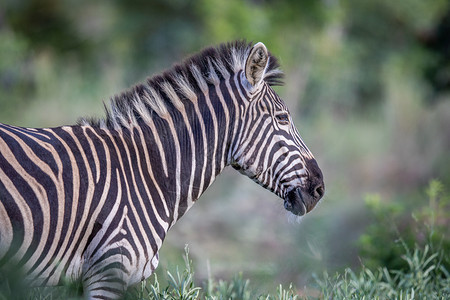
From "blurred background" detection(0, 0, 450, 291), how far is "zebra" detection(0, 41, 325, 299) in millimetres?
670

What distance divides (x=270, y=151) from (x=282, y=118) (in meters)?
0.27

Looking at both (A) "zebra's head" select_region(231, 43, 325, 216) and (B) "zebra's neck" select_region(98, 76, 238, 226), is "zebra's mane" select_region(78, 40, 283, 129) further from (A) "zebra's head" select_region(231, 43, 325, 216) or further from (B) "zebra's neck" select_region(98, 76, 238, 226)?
(A) "zebra's head" select_region(231, 43, 325, 216)

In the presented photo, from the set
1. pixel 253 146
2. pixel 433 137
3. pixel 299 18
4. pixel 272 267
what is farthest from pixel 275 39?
pixel 253 146

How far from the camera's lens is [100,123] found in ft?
13.1

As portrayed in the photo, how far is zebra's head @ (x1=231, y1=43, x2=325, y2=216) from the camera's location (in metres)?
4.11

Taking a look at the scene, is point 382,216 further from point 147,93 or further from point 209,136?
point 147,93

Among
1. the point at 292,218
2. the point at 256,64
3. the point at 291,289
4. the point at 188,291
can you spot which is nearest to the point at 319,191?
the point at 292,218

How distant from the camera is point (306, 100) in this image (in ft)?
59.8

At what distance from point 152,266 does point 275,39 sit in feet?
33.6

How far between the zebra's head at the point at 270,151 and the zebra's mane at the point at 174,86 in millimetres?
152

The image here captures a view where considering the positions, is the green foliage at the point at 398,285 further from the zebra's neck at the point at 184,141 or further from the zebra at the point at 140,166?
the zebra's neck at the point at 184,141

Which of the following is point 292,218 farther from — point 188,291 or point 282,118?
point 188,291

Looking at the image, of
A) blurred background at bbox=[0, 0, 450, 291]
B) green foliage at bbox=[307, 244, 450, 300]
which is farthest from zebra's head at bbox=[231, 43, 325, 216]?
green foliage at bbox=[307, 244, 450, 300]

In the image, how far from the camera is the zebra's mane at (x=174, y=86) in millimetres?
4027
